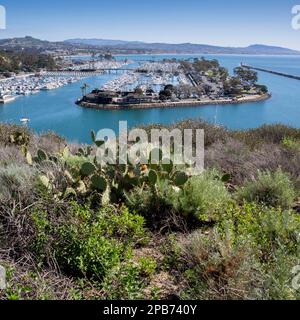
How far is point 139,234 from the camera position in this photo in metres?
3.08

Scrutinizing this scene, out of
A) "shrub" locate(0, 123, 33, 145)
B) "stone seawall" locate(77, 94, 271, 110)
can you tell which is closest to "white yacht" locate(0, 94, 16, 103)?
"stone seawall" locate(77, 94, 271, 110)

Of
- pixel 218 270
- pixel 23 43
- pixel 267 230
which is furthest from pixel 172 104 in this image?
pixel 23 43

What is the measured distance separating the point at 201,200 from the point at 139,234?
0.72 meters

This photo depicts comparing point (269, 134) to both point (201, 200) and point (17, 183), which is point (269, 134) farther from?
point (17, 183)

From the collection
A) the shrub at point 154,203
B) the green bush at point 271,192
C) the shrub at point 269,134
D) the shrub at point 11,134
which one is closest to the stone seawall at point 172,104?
the shrub at point 11,134

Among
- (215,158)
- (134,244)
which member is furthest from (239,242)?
(215,158)

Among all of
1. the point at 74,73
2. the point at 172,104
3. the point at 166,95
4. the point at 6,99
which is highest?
the point at 74,73

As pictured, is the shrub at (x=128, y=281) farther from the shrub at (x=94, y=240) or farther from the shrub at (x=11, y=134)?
the shrub at (x=11, y=134)

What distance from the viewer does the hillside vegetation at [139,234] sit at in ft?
7.47

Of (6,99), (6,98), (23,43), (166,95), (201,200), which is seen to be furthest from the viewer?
(23,43)

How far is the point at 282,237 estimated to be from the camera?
2.87m

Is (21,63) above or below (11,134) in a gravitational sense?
above
